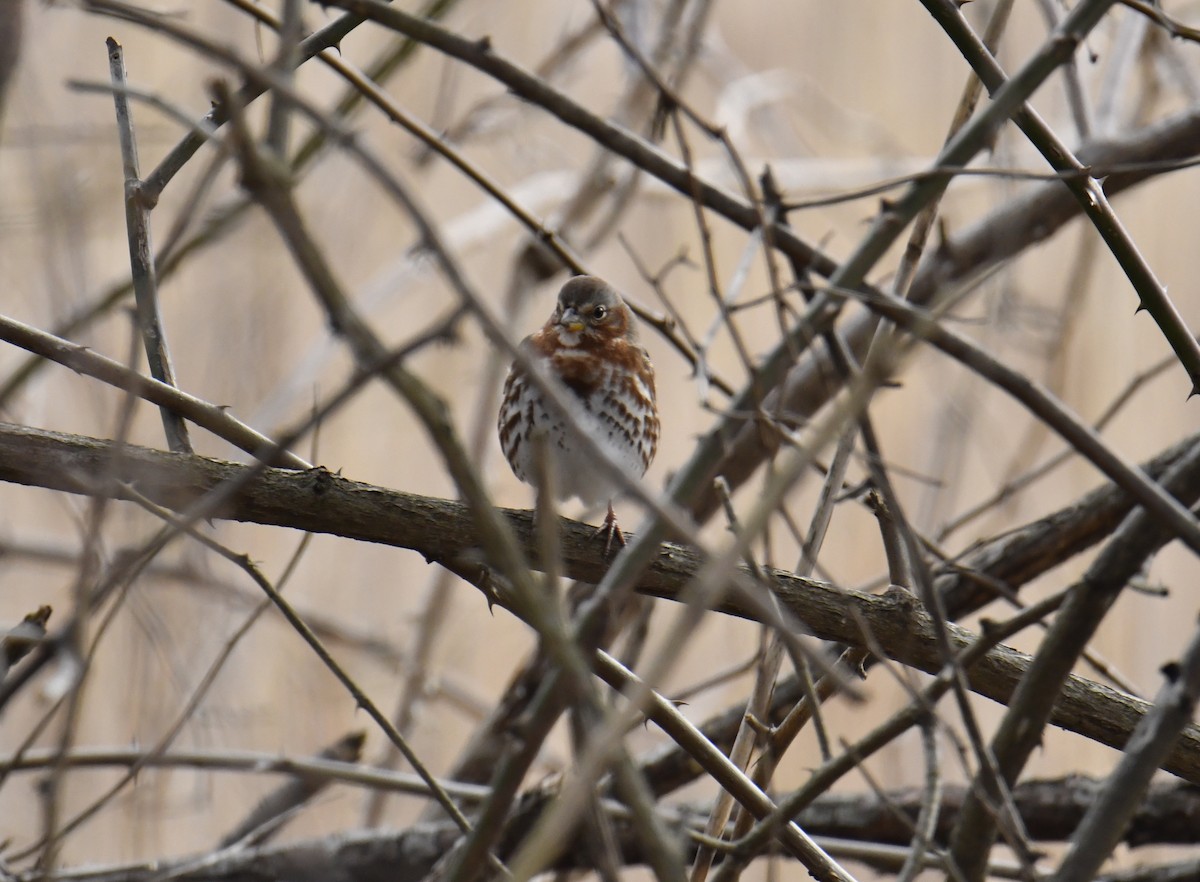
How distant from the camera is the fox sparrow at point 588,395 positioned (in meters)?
4.22

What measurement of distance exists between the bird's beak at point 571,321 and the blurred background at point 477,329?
0.29m

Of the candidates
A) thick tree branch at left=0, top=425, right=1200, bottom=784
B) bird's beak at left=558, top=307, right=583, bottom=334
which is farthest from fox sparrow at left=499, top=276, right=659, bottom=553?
thick tree branch at left=0, top=425, right=1200, bottom=784

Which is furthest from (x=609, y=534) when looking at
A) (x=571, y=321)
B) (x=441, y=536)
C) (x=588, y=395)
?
(x=571, y=321)

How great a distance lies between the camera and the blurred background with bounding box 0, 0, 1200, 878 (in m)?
5.05

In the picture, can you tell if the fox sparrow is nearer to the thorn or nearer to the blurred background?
the blurred background

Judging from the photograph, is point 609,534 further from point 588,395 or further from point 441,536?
point 588,395

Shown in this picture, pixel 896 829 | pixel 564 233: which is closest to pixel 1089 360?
pixel 564 233

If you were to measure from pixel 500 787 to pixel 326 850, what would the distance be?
8.85ft

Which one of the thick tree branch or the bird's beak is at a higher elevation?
the bird's beak

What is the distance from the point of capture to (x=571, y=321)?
4508mm

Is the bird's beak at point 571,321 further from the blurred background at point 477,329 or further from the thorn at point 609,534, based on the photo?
the thorn at point 609,534

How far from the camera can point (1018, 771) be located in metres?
1.93

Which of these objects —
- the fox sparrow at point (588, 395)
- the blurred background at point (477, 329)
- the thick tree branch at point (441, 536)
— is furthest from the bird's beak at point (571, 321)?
the thick tree branch at point (441, 536)

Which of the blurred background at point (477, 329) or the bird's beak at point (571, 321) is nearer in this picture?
the bird's beak at point (571, 321)
